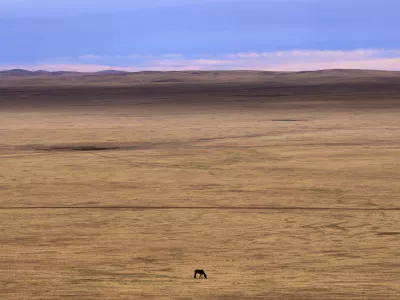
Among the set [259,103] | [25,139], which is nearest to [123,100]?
[259,103]

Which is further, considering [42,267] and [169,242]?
[169,242]

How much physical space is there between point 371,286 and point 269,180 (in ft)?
35.9

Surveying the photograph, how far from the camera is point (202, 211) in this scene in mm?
18688

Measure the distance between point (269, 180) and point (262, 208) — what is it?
420cm

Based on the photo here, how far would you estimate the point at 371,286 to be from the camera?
12.3 m

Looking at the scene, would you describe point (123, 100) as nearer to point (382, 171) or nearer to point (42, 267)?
point (382, 171)

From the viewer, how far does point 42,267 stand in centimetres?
1374

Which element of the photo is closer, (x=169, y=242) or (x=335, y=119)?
(x=169, y=242)

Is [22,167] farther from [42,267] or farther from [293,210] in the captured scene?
[42,267]

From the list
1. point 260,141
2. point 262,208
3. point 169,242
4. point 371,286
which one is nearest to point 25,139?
point 260,141

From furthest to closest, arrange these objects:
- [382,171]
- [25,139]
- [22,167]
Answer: [25,139] < [22,167] < [382,171]

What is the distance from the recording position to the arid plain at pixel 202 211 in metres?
12.7

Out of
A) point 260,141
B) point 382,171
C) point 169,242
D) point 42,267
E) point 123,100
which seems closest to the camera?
point 42,267

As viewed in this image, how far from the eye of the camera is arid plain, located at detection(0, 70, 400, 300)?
1273 cm
